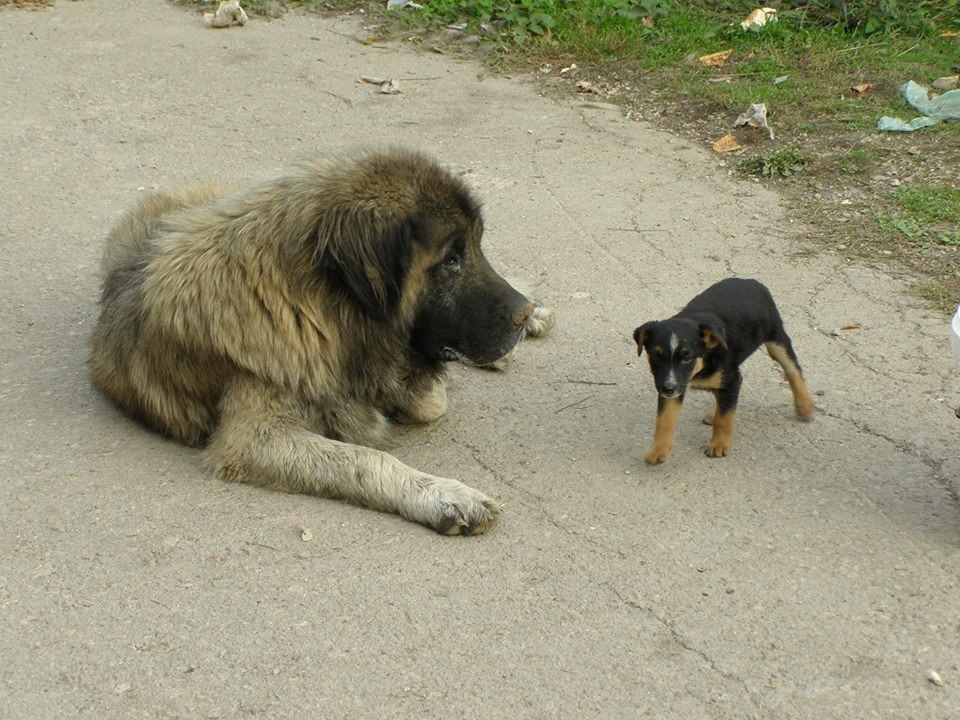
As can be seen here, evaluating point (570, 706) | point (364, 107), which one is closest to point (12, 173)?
point (364, 107)

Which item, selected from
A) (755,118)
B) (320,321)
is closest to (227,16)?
(755,118)

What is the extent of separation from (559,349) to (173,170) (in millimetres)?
3690

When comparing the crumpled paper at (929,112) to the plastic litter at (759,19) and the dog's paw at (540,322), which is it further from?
the dog's paw at (540,322)

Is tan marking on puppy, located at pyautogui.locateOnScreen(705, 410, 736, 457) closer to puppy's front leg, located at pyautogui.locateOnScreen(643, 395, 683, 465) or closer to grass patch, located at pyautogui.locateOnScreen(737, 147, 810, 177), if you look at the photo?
puppy's front leg, located at pyautogui.locateOnScreen(643, 395, 683, 465)

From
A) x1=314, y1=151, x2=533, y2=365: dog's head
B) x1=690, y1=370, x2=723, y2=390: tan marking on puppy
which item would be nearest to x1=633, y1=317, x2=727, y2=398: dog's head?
x1=690, y1=370, x2=723, y2=390: tan marking on puppy

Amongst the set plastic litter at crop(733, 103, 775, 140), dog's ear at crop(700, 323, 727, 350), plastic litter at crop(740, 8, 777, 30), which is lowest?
dog's ear at crop(700, 323, 727, 350)

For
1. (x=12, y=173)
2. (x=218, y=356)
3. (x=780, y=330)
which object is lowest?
(x=12, y=173)

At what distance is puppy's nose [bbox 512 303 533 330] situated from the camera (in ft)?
16.5

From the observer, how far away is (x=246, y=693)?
369 centimetres

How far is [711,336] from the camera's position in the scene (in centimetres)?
476

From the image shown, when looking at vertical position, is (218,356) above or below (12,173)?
above

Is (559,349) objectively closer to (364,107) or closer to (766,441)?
(766,441)

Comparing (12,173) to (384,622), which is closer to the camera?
(384,622)

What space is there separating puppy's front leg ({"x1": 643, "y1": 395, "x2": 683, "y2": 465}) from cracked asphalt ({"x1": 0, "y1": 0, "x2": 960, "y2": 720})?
8cm
